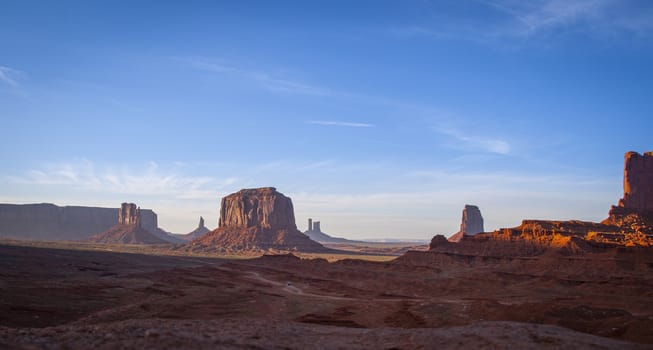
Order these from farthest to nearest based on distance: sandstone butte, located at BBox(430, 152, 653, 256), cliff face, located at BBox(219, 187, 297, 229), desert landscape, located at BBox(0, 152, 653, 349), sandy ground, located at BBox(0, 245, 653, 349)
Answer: cliff face, located at BBox(219, 187, 297, 229)
sandstone butte, located at BBox(430, 152, 653, 256)
desert landscape, located at BBox(0, 152, 653, 349)
sandy ground, located at BBox(0, 245, 653, 349)

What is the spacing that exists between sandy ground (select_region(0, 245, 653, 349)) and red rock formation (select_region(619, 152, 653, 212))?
4153cm

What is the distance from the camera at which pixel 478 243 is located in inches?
2990

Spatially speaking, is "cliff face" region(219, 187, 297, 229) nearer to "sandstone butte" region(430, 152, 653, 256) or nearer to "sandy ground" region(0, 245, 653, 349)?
"sandy ground" region(0, 245, 653, 349)

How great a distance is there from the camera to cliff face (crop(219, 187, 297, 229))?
179000 mm

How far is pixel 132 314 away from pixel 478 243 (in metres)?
58.1

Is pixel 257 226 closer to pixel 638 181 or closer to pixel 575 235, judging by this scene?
pixel 638 181

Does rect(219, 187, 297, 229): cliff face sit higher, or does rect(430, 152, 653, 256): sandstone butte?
rect(219, 187, 297, 229): cliff face

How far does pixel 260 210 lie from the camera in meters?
181

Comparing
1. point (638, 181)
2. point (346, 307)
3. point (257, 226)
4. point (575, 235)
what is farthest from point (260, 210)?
point (346, 307)

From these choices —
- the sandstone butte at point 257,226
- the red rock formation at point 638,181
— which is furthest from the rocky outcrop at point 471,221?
the red rock formation at point 638,181

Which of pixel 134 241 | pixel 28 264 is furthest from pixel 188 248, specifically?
pixel 28 264

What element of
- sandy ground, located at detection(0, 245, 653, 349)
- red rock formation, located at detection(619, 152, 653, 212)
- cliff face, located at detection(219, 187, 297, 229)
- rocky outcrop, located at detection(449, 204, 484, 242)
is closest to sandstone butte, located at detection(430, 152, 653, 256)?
red rock formation, located at detection(619, 152, 653, 212)

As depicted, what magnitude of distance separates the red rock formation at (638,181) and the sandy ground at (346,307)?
41.5 metres

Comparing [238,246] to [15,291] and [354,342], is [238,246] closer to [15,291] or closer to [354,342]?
[15,291]
